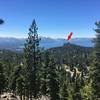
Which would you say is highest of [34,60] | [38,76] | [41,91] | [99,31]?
[99,31]

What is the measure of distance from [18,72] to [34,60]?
15849mm

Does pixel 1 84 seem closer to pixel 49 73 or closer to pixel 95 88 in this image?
pixel 49 73

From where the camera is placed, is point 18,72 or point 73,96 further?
point 18,72

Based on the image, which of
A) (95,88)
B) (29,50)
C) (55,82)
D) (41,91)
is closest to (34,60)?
(29,50)

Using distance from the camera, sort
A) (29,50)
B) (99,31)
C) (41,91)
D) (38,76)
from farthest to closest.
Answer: (41,91) < (38,76) < (29,50) < (99,31)

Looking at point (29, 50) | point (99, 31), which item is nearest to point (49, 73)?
point (29, 50)

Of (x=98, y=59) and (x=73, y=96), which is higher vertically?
(x=98, y=59)

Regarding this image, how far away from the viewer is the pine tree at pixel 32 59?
183 feet

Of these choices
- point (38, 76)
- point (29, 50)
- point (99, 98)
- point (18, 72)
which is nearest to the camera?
point (99, 98)

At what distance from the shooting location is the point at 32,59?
56969mm

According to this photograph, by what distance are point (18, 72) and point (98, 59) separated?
41683mm

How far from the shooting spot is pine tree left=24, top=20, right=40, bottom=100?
5569cm

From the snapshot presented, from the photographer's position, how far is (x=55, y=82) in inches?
2277

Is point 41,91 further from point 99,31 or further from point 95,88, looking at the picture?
point 99,31
